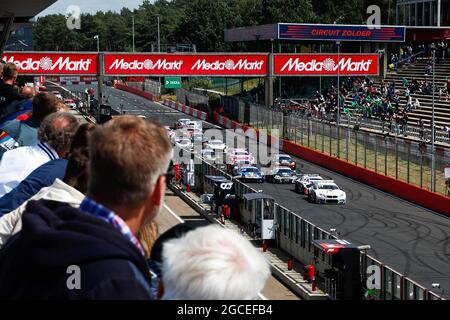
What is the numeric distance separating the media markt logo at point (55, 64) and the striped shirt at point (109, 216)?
5542 centimetres

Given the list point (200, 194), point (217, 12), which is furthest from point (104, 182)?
point (217, 12)

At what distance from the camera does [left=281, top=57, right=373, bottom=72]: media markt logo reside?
208ft

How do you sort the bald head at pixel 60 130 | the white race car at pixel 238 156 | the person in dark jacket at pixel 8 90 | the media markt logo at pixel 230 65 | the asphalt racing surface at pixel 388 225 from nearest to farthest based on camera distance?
1. the bald head at pixel 60 130
2. the person in dark jacket at pixel 8 90
3. the asphalt racing surface at pixel 388 225
4. the white race car at pixel 238 156
5. the media markt logo at pixel 230 65

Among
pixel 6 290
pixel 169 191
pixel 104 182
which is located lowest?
pixel 169 191

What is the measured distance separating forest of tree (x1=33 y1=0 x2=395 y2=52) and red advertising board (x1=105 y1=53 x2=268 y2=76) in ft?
100.0

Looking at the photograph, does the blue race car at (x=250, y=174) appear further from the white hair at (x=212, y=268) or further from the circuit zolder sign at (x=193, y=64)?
the white hair at (x=212, y=268)

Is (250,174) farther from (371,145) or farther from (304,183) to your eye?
(371,145)

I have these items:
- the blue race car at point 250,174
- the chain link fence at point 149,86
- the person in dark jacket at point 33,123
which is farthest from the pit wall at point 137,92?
the person in dark jacket at point 33,123

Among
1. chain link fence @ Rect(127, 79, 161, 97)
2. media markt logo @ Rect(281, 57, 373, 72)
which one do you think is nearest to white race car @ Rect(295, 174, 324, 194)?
media markt logo @ Rect(281, 57, 373, 72)

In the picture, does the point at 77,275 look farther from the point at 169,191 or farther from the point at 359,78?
the point at 359,78

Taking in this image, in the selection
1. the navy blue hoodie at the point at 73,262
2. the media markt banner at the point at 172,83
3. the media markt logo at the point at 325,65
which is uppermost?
the navy blue hoodie at the point at 73,262

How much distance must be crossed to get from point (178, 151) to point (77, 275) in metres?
47.1

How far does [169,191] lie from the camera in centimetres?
4275

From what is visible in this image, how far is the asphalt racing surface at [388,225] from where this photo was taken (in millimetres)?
25938
